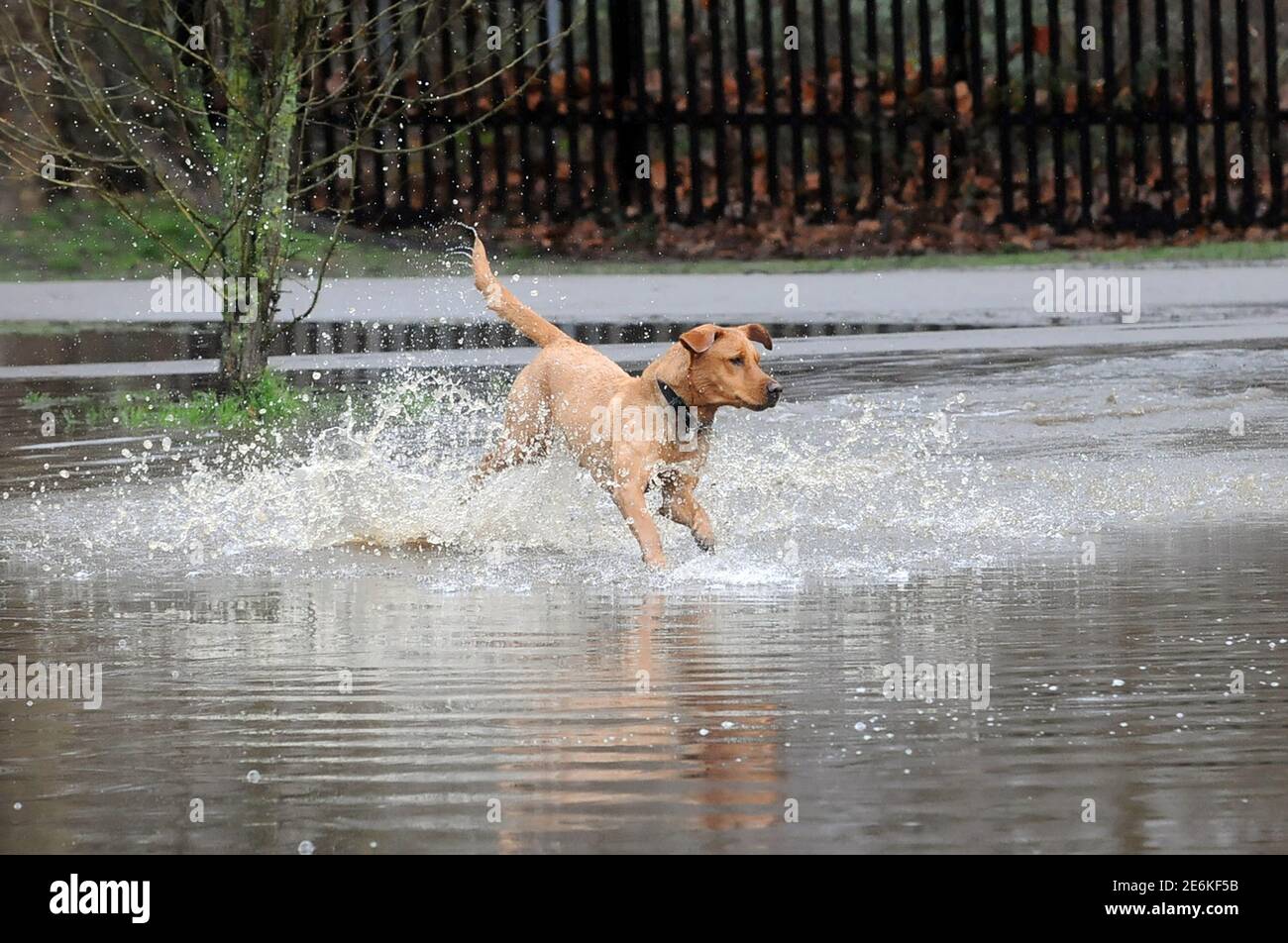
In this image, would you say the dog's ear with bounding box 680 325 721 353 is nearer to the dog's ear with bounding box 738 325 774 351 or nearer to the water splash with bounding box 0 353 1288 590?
the dog's ear with bounding box 738 325 774 351

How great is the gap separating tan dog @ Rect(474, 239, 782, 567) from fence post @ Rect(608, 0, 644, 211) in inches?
421

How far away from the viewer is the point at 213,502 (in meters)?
10.2

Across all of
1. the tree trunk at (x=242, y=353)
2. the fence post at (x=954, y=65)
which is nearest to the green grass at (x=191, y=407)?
the tree trunk at (x=242, y=353)

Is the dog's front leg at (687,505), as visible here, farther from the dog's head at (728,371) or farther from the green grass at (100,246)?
the green grass at (100,246)

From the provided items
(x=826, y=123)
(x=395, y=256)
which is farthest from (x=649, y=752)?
(x=826, y=123)

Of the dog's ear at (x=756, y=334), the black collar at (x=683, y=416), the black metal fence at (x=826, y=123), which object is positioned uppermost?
the black metal fence at (x=826, y=123)

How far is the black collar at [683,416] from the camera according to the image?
29.2 ft

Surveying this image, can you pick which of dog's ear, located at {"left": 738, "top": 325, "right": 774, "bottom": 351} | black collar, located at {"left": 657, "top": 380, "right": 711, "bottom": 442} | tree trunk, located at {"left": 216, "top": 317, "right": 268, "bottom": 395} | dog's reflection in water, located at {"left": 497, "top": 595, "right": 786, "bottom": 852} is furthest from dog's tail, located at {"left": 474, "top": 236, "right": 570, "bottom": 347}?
tree trunk, located at {"left": 216, "top": 317, "right": 268, "bottom": 395}

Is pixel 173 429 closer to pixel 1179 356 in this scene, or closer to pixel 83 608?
pixel 83 608

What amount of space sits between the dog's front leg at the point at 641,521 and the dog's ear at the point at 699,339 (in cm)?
55

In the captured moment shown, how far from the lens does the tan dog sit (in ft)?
28.7

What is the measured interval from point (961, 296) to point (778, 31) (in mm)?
3912

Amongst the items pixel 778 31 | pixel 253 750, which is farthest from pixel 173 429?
pixel 778 31

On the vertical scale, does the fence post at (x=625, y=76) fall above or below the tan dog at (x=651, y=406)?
above
